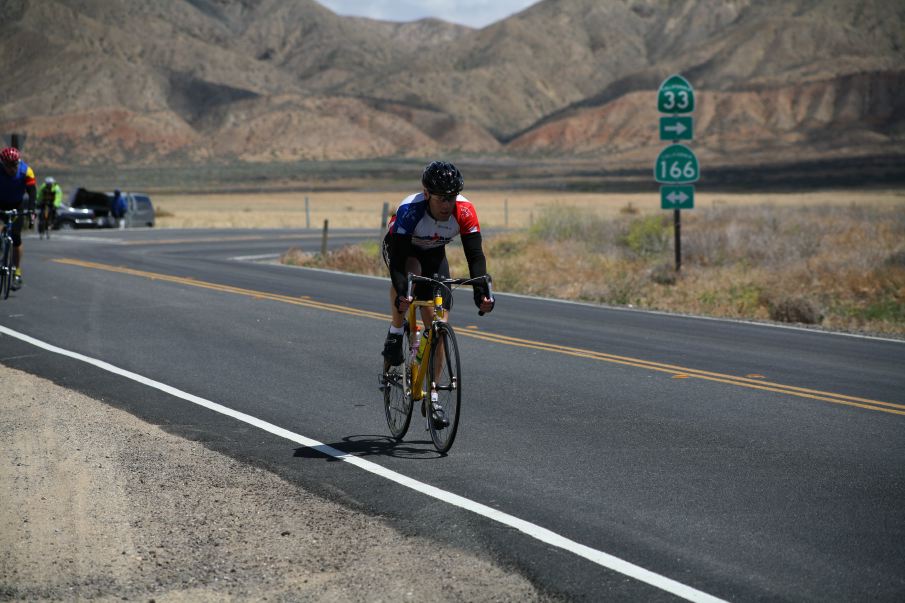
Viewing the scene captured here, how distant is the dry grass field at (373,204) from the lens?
53.5m

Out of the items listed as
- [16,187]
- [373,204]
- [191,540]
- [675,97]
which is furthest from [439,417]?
[373,204]

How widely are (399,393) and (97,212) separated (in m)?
37.5

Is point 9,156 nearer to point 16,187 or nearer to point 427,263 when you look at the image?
point 16,187

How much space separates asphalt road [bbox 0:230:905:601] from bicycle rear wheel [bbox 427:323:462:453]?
20 centimetres

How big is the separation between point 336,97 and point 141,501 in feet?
566

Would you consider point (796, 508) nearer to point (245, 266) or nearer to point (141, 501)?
point (141, 501)

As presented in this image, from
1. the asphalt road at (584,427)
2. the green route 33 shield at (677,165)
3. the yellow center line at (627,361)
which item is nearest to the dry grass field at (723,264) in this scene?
the green route 33 shield at (677,165)

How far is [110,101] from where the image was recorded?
518 ft

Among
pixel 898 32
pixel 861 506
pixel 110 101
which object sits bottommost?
pixel 861 506

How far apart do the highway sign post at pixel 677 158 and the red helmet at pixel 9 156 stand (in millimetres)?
11338

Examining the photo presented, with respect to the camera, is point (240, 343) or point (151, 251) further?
point (151, 251)

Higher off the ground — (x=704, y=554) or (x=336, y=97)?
(x=336, y=97)

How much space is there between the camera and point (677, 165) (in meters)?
21.6

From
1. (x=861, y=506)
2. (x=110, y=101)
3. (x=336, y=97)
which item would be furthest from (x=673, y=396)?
(x=336, y=97)
